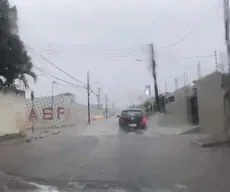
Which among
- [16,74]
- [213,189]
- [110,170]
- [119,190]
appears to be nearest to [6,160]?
[110,170]

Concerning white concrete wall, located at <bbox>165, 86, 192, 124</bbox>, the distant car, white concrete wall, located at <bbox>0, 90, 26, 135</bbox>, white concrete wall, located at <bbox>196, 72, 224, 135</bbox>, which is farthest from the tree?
white concrete wall, located at <bbox>165, 86, 192, 124</bbox>

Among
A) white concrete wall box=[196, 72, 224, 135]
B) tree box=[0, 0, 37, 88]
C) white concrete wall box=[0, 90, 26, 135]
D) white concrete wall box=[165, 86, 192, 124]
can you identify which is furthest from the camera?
white concrete wall box=[165, 86, 192, 124]

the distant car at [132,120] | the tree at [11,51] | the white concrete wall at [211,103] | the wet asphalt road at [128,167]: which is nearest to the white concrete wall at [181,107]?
the distant car at [132,120]

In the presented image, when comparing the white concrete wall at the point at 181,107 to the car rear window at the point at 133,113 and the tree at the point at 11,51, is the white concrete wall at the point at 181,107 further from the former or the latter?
the tree at the point at 11,51

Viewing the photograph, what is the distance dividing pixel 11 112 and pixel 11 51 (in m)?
5.06

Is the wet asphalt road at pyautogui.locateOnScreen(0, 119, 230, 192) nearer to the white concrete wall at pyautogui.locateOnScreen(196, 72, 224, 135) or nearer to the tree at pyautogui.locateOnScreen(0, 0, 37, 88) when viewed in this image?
the white concrete wall at pyautogui.locateOnScreen(196, 72, 224, 135)

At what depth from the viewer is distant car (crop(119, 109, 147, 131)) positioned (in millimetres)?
26922

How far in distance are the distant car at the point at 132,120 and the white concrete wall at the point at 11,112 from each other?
22.1 ft

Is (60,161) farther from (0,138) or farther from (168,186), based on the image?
(0,138)

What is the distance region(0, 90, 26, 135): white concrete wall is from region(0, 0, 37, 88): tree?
114cm

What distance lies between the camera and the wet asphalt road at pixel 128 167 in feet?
29.0

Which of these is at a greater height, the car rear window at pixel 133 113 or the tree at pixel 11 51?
the tree at pixel 11 51

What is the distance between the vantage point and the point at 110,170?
10.8m

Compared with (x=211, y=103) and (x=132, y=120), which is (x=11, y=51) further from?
(x=211, y=103)
